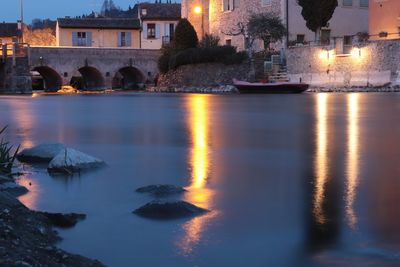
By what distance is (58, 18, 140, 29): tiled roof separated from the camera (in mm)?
71000

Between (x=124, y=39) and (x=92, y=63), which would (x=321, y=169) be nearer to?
(x=92, y=63)

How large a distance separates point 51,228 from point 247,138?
8495mm

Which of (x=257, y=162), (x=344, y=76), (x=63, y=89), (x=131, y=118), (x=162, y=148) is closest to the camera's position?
(x=257, y=162)

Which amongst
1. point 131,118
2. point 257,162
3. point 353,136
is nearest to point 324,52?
point 131,118

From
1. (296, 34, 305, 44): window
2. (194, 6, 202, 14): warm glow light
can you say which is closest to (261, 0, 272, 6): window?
(296, 34, 305, 44): window

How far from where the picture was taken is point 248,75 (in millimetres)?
48188

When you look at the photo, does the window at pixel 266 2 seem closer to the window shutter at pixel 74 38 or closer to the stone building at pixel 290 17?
the stone building at pixel 290 17

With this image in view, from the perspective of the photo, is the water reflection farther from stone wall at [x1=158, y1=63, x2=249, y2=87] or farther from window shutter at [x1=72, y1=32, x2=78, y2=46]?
window shutter at [x1=72, y1=32, x2=78, y2=46]

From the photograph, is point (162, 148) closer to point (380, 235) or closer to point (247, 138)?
point (247, 138)

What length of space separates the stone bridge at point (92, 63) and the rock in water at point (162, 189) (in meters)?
52.3

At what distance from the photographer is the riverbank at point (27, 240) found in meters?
3.61

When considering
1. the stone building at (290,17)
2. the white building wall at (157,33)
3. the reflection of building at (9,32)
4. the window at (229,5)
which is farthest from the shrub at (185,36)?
the reflection of building at (9,32)

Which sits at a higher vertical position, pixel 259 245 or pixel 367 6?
pixel 367 6

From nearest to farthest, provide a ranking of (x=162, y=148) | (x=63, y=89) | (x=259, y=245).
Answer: (x=259, y=245), (x=162, y=148), (x=63, y=89)
